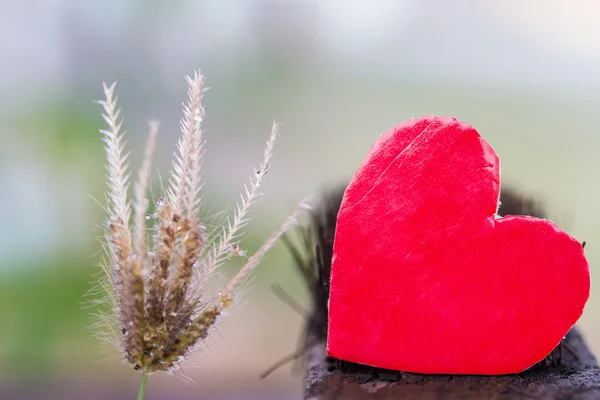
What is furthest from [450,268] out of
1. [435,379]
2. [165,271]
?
[165,271]

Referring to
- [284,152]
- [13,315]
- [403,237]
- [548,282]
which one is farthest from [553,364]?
[13,315]

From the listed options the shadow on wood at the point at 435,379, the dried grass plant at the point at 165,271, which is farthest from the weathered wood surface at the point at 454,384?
the dried grass plant at the point at 165,271

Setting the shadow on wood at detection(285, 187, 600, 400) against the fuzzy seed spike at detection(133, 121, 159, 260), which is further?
the shadow on wood at detection(285, 187, 600, 400)

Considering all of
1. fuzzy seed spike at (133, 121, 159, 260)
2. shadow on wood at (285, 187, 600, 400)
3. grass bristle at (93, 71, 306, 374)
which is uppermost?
fuzzy seed spike at (133, 121, 159, 260)

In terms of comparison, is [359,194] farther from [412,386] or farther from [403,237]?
[412,386]

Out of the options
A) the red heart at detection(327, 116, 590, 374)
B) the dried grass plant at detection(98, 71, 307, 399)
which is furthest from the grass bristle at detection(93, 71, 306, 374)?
the red heart at detection(327, 116, 590, 374)

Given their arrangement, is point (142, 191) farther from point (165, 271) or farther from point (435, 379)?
point (435, 379)

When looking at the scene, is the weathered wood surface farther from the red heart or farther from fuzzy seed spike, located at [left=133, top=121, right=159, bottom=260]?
fuzzy seed spike, located at [left=133, top=121, right=159, bottom=260]
